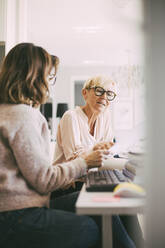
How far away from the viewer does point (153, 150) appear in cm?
52

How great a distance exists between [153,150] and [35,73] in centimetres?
59

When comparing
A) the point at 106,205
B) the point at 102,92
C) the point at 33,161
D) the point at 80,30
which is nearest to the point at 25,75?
the point at 33,161

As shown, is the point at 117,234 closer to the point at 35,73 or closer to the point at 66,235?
the point at 66,235

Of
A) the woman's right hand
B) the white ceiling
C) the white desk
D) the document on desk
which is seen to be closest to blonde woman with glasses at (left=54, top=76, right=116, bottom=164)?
the document on desk

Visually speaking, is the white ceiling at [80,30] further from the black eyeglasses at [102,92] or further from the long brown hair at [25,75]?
the long brown hair at [25,75]

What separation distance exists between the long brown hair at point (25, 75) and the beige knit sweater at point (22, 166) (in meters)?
0.08

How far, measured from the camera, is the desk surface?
646 millimetres

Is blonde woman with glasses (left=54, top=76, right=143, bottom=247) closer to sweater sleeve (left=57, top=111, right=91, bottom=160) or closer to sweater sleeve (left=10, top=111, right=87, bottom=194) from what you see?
sweater sleeve (left=57, top=111, right=91, bottom=160)

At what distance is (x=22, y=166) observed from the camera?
83cm

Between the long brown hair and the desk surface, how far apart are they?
443 mm

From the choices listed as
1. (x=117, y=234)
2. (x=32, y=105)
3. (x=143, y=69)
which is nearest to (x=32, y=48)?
(x=32, y=105)

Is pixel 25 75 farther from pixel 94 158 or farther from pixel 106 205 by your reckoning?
pixel 106 205

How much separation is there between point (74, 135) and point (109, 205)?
81 cm

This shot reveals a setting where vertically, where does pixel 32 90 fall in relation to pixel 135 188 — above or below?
above
